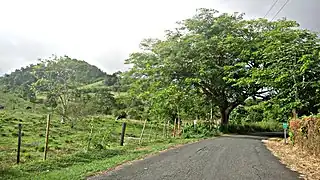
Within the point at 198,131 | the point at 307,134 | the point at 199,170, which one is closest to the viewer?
the point at 199,170

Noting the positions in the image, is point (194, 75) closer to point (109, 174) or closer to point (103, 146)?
point (103, 146)

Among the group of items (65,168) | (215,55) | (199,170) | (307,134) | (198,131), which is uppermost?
(215,55)

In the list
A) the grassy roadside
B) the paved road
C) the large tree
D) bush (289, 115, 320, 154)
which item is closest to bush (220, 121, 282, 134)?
the large tree

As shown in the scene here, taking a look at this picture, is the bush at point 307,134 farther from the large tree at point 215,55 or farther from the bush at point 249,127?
the bush at point 249,127

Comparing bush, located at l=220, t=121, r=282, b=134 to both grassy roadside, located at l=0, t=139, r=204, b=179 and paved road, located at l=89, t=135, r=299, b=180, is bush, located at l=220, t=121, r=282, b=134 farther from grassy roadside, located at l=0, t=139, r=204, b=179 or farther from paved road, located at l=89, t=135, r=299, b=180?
grassy roadside, located at l=0, t=139, r=204, b=179

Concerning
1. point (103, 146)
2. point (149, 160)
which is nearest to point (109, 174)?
point (149, 160)

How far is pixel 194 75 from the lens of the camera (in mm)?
33312

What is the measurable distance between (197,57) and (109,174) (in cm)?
2498

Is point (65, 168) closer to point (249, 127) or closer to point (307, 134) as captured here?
point (307, 134)

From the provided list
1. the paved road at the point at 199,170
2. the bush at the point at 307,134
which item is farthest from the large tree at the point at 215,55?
the paved road at the point at 199,170

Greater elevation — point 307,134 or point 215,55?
point 215,55

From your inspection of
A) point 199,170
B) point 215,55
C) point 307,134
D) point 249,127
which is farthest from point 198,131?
point 199,170

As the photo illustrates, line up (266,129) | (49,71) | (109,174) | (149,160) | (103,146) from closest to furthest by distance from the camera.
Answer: (109,174) < (149,160) < (103,146) < (49,71) < (266,129)

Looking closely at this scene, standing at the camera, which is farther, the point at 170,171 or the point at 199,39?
the point at 199,39
